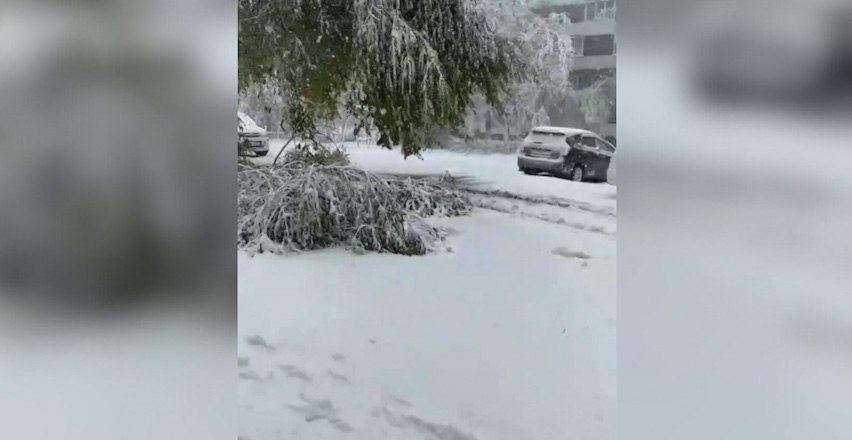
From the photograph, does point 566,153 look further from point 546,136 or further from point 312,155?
point 312,155

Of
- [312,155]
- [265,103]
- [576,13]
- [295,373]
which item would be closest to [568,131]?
[576,13]

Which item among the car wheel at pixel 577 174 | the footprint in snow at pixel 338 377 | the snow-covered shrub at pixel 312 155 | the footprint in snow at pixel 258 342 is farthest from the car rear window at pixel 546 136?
the footprint in snow at pixel 258 342

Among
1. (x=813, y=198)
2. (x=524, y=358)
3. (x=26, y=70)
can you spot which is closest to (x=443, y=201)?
(x=524, y=358)

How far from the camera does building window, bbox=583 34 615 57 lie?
224 cm

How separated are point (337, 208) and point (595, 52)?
0.92 metres

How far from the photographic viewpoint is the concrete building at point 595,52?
224cm

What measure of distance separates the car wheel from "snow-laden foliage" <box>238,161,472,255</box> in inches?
13.6

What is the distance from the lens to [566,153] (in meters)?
2.26

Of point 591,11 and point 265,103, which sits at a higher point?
point 591,11

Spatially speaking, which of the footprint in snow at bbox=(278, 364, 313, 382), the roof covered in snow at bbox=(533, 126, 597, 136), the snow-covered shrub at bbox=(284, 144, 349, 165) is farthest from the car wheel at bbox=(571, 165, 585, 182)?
the footprint in snow at bbox=(278, 364, 313, 382)

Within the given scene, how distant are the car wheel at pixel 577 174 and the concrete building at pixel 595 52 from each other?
127 mm

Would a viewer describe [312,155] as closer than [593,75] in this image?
No

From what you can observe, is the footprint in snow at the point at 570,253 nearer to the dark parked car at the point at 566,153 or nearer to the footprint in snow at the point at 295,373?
the dark parked car at the point at 566,153

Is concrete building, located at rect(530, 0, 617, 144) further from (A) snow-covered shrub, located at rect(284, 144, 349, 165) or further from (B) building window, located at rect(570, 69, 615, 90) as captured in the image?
(A) snow-covered shrub, located at rect(284, 144, 349, 165)
